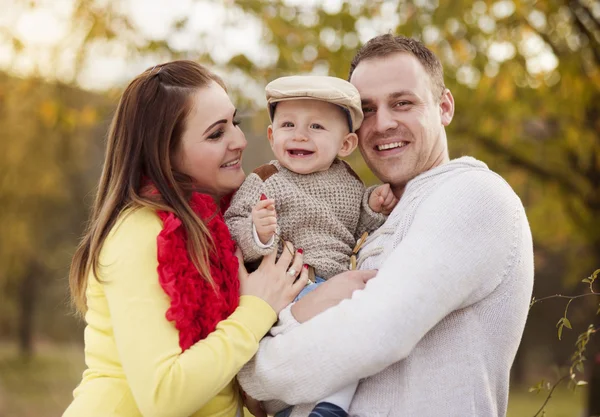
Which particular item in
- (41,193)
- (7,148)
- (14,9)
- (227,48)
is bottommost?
(41,193)

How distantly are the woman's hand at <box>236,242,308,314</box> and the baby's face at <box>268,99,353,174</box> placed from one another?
1.24 ft

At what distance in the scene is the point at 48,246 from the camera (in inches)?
723

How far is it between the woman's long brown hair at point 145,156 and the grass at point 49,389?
974cm

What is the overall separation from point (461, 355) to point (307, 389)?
50cm

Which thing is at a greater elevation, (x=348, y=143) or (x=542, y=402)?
(x=348, y=143)

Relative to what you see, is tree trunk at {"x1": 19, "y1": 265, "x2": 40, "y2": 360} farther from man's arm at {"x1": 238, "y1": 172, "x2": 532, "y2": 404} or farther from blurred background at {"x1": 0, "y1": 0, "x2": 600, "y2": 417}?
man's arm at {"x1": 238, "y1": 172, "x2": 532, "y2": 404}

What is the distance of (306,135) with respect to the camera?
270 centimetres

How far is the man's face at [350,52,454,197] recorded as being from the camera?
2.78 metres

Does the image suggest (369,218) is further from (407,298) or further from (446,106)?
(407,298)

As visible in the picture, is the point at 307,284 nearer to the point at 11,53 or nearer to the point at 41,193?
the point at 11,53

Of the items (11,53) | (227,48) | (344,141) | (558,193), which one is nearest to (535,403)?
(558,193)

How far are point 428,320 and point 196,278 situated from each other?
76 cm

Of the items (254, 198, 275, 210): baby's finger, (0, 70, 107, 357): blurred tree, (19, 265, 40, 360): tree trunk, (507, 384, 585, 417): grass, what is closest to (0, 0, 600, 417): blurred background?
(0, 70, 107, 357): blurred tree

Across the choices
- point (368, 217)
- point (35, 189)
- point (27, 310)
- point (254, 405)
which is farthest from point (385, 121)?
point (27, 310)
